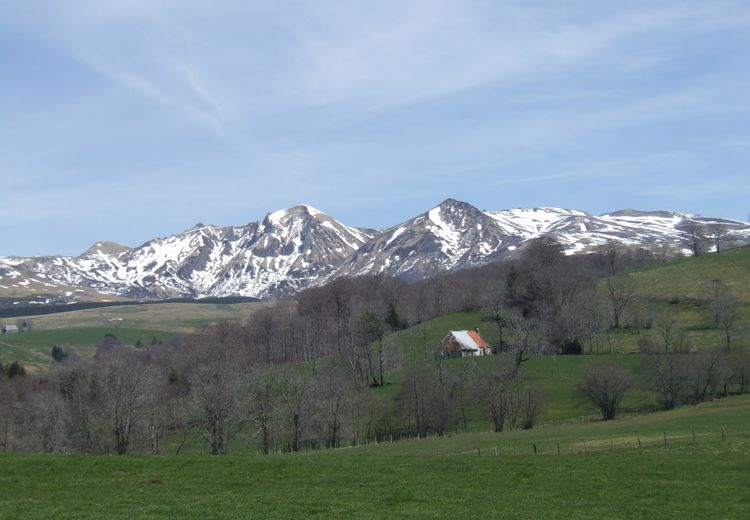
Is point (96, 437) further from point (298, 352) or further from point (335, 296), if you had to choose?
point (335, 296)

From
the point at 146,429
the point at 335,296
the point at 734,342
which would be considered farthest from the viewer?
the point at 335,296

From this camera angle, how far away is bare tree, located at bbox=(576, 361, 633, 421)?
276 feet

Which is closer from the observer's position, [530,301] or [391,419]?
[391,419]

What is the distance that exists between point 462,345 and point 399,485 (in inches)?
4212

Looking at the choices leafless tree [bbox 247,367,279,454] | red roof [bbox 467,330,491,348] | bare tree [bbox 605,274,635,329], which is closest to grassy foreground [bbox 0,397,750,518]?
leafless tree [bbox 247,367,279,454]

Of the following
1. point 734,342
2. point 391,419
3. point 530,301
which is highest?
point 530,301

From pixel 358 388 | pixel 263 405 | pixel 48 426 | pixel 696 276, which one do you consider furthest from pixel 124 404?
pixel 696 276

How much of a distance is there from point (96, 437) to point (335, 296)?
336ft

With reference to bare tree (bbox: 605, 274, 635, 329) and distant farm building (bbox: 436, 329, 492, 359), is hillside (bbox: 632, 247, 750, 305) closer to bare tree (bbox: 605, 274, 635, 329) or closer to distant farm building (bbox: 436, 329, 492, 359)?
bare tree (bbox: 605, 274, 635, 329)

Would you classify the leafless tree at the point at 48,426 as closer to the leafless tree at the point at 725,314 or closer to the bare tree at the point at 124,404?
the bare tree at the point at 124,404

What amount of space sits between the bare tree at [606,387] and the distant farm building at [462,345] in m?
50.0

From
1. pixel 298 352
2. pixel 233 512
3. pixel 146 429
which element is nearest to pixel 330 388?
pixel 146 429

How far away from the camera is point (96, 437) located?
289ft

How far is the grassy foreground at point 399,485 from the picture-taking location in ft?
89.8
